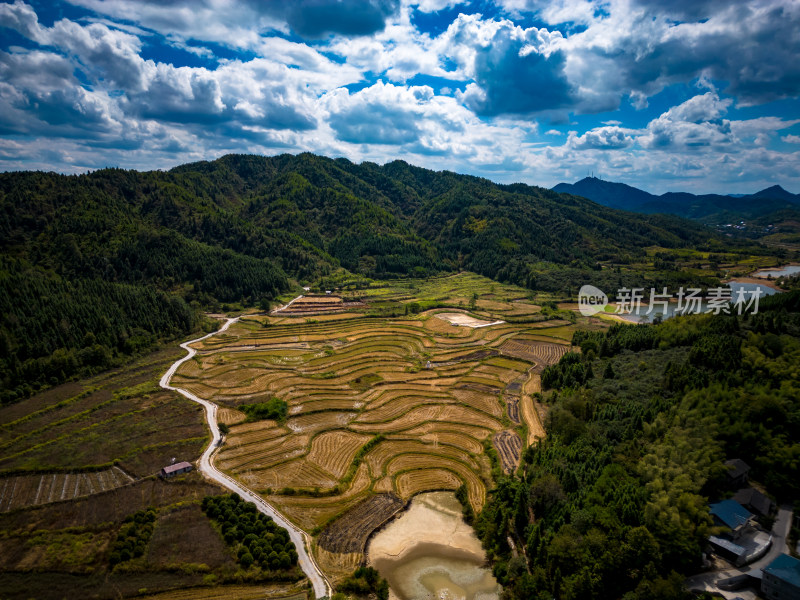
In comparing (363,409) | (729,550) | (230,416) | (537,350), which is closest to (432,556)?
(729,550)

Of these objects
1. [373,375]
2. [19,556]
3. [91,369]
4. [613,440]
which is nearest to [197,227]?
[91,369]

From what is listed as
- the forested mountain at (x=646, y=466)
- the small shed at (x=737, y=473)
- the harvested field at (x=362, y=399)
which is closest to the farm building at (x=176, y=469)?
the harvested field at (x=362, y=399)

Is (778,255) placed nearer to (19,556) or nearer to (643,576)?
(643,576)

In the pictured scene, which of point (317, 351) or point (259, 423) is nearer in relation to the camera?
point (259, 423)

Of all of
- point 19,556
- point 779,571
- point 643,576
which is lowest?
point 19,556

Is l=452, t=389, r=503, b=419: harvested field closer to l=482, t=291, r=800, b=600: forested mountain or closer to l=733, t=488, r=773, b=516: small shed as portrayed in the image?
l=482, t=291, r=800, b=600: forested mountain

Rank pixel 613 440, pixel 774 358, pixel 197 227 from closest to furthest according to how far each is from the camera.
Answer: pixel 613 440, pixel 774 358, pixel 197 227

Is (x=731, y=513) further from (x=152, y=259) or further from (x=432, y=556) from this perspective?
(x=152, y=259)

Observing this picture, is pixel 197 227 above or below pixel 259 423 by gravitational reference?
above
